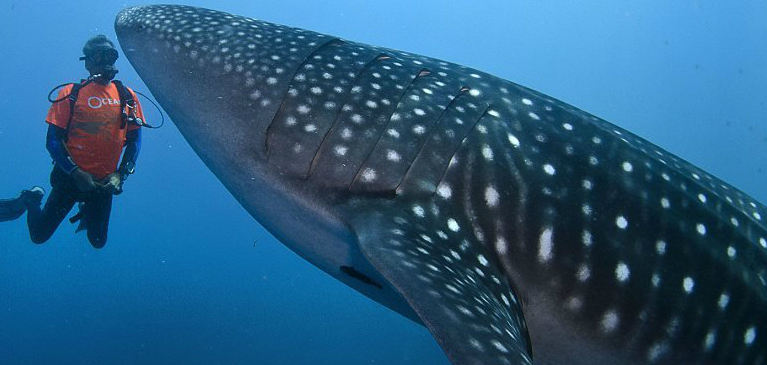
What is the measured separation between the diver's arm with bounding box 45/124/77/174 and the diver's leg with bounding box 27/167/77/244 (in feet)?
2.39

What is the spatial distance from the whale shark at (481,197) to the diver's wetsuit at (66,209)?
165 inches

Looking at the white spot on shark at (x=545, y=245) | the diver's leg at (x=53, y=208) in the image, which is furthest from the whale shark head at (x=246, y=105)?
the diver's leg at (x=53, y=208)

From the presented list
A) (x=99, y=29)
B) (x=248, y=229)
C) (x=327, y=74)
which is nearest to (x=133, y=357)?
(x=327, y=74)

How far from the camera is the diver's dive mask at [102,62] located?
5.86 m

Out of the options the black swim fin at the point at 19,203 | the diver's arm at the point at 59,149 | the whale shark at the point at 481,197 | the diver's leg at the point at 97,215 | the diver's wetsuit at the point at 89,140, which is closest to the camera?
the whale shark at the point at 481,197

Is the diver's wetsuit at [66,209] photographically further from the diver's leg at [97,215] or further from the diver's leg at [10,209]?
the diver's leg at [10,209]

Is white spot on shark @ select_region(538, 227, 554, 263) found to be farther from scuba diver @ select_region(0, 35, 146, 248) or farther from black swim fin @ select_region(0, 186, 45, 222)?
black swim fin @ select_region(0, 186, 45, 222)

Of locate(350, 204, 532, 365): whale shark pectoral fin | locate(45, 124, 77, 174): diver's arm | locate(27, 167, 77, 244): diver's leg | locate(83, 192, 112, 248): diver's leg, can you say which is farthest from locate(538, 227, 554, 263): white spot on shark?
locate(27, 167, 77, 244): diver's leg

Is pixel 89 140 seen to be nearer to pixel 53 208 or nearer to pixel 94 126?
pixel 94 126

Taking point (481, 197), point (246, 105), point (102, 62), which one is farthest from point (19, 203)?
point (481, 197)

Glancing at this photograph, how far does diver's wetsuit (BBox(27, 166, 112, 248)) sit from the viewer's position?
6309 mm

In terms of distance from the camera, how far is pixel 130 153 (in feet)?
20.2

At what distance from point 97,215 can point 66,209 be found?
0.46m

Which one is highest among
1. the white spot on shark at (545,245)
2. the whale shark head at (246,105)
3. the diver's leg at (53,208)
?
the white spot on shark at (545,245)
